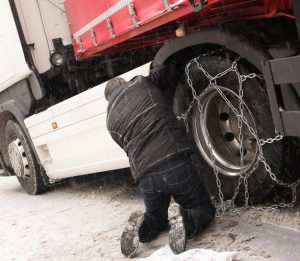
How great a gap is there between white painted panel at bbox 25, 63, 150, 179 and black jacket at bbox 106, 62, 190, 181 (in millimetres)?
413

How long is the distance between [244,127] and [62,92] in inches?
117

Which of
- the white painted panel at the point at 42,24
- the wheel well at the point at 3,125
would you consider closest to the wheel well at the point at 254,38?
Answer: the white painted panel at the point at 42,24

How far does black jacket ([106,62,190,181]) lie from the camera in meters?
3.54

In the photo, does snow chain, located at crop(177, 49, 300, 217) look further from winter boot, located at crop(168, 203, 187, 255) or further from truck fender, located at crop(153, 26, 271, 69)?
winter boot, located at crop(168, 203, 187, 255)

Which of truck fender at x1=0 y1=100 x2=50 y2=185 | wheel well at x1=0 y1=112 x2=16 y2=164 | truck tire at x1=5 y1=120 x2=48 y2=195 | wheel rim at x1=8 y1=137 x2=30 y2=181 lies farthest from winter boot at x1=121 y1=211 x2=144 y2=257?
wheel well at x1=0 y1=112 x2=16 y2=164

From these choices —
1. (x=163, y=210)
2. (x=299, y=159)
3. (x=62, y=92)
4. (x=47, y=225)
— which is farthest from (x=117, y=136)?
(x=62, y=92)

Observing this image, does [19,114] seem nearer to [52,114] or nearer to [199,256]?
[52,114]

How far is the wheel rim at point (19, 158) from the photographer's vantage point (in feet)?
21.4

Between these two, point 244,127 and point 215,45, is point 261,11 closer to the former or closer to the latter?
point 215,45

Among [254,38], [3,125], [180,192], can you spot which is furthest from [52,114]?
[254,38]

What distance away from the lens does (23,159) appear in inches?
257

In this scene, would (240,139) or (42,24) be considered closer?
(240,139)

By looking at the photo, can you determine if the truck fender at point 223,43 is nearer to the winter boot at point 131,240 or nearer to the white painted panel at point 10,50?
the winter boot at point 131,240

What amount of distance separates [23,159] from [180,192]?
11.7 ft
